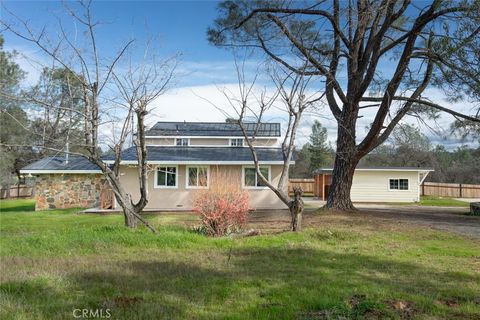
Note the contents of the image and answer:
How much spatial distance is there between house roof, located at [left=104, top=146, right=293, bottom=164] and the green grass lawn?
11.0 meters

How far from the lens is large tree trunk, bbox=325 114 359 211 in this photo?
56.3ft

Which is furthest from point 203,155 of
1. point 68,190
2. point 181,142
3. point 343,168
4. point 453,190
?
point 453,190

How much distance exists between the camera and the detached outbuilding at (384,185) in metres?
30.1

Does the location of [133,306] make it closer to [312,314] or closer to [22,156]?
[312,314]

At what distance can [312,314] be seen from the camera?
4.52m

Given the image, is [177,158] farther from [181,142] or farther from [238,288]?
[238,288]

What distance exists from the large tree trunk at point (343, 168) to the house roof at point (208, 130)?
9.49 m

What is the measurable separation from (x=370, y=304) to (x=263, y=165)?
1750 centimetres

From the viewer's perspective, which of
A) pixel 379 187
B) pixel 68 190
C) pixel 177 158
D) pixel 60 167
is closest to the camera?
pixel 177 158

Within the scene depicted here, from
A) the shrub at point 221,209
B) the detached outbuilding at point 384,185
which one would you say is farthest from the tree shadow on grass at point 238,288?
the detached outbuilding at point 384,185

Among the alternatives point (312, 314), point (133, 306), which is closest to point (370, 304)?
point (312, 314)

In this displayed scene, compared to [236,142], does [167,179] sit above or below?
below

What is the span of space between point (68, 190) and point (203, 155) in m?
8.21

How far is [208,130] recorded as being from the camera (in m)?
29.4
